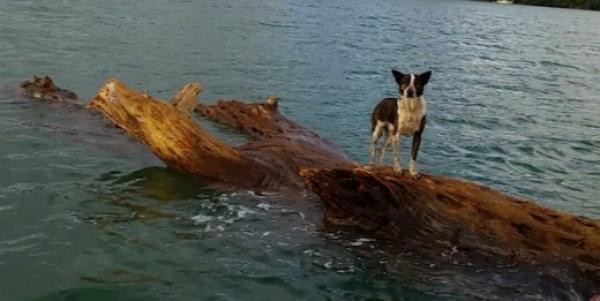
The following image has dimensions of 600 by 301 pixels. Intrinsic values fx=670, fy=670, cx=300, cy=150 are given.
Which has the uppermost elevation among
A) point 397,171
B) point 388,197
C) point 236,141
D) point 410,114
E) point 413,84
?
point 413,84

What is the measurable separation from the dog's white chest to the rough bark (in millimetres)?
644

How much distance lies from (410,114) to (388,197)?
3.79ft

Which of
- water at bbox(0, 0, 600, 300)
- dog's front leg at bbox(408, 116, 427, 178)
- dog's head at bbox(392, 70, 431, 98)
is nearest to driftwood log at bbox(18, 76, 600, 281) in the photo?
dog's front leg at bbox(408, 116, 427, 178)

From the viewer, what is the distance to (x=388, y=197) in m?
9.00

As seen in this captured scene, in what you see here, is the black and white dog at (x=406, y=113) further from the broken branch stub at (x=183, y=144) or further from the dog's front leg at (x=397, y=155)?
the broken branch stub at (x=183, y=144)

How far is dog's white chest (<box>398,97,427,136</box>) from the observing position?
8.94 metres

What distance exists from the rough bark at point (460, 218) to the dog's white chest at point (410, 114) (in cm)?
64

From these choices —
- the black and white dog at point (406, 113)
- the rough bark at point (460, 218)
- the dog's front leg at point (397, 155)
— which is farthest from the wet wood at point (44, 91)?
the dog's front leg at point (397, 155)

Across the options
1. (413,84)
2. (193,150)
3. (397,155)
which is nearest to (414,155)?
(397,155)

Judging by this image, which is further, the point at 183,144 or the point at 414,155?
the point at 183,144

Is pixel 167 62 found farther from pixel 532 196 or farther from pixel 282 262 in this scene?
pixel 282 262

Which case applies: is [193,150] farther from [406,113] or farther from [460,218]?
[460,218]

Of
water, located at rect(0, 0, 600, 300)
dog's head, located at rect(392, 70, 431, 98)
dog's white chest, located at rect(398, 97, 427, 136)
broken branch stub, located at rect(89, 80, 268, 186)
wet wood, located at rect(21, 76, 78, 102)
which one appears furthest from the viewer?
wet wood, located at rect(21, 76, 78, 102)

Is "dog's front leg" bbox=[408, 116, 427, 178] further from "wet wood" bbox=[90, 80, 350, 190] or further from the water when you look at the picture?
"wet wood" bbox=[90, 80, 350, 190]
